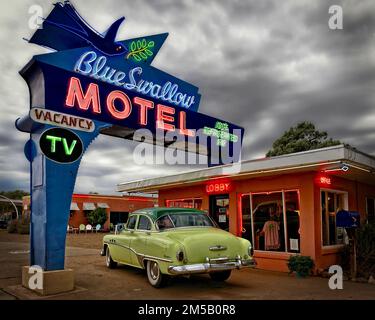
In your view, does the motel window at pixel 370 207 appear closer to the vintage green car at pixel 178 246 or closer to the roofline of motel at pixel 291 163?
the roofline of motel at pixel 291 163

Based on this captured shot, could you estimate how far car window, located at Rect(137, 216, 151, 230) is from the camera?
31.4 ft

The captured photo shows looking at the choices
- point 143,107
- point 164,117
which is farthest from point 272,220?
point 143,107

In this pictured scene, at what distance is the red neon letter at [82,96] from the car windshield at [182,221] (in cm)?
352

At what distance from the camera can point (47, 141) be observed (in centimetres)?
791

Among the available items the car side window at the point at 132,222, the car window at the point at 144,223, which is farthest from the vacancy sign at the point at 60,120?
the car side window at the point at 132,222

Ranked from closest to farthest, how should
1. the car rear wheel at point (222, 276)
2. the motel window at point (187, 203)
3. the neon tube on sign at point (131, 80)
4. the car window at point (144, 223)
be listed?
1. the car window at point (144, 223)
2. the car rear wheel at point (222, 276)
3. the neon tube on sign at point (131, 80)
4. the motel window at point (187, 203)

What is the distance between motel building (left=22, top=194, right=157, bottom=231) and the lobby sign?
27629mm

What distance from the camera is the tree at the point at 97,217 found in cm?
4000

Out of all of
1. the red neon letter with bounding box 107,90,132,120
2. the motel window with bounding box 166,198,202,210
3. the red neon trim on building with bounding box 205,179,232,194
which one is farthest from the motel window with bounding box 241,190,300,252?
the red neon letter with bounding box 107,90,132,120

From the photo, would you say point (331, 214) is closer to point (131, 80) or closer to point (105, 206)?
point (131, 80)

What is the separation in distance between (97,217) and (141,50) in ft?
95.9

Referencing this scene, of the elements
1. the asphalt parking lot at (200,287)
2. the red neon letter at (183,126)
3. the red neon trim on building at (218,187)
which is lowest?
the asphalt parking lot at (200,287)

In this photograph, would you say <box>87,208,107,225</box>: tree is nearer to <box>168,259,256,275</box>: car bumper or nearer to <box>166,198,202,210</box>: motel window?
<box>166,198,202,210</box>: motel window
